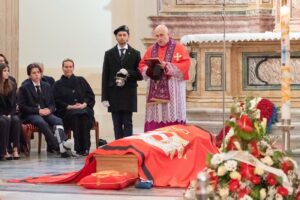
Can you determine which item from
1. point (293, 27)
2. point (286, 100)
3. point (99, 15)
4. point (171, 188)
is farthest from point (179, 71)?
point (99, 15)

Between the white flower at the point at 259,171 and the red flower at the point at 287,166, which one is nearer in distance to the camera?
the white flower at the point at 259,171

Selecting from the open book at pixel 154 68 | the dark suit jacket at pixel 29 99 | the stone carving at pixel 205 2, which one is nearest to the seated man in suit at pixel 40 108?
the dark suit jacket at pixel 29 99

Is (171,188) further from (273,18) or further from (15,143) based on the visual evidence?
(273,18)

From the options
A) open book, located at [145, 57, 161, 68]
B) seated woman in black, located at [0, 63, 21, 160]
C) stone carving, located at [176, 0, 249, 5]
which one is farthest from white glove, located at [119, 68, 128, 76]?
stone carving, located at [176, 0, 249, 5]

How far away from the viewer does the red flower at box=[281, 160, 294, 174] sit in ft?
16.1

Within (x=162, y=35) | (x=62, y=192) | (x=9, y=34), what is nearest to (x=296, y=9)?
(x=162, y=35)

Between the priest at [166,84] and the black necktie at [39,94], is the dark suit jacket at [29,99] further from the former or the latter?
the priest at [166,84]

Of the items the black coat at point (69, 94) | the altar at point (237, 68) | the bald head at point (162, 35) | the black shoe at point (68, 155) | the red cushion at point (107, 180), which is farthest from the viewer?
the black coat at point (69, 94)

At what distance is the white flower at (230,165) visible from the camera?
4.78 m

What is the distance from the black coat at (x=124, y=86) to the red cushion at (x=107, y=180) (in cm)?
286

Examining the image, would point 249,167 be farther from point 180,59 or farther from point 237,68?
point 237,68

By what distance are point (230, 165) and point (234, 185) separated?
0.40 feet

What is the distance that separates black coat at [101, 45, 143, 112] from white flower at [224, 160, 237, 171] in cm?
578

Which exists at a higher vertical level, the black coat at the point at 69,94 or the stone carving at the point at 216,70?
the stone carving at the point at 216,70
